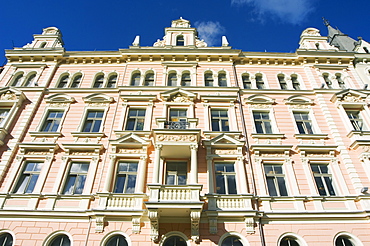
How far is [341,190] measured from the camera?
1383 cm

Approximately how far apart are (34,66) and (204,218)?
1757 centimetres

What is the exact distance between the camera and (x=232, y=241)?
12117 millimetres

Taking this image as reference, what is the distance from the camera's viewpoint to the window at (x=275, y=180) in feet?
45.5

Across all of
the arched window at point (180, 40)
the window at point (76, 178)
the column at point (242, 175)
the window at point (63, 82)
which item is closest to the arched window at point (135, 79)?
the arched window at point (180, 40)

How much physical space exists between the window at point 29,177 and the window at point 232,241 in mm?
10368

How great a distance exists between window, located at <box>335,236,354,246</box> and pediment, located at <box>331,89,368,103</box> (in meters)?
9.34

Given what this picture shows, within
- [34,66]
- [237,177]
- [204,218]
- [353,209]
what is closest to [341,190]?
[353,209]

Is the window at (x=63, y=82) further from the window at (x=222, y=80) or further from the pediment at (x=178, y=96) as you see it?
the window at (x=222, y=80)

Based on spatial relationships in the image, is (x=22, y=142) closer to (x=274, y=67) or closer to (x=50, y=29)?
(x=50, y=29)

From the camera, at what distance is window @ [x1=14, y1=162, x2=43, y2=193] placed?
1388cm

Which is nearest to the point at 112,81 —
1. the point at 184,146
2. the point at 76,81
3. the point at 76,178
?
the point at 76,81

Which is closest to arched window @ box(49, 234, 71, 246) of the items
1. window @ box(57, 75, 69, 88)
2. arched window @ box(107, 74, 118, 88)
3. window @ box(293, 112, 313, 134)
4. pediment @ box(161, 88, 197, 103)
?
pediment @ box(161, 88, 197, 103)

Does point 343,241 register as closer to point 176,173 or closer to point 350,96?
point 176,173

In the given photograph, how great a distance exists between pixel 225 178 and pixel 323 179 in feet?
18.1
